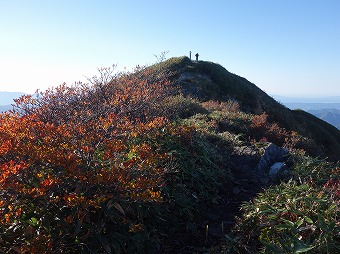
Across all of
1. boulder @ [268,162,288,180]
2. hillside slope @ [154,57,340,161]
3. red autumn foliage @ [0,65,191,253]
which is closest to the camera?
red autumn foliage @ [0,65,191,253]

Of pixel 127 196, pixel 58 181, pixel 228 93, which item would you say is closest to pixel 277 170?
pixel 127 196

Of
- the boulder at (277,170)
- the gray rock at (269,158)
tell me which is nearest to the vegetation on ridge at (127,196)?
the boulder at (277,170)

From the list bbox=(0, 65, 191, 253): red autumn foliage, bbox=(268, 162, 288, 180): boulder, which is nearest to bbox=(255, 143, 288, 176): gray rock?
bbox=(268, 162, 288, 180): boulder

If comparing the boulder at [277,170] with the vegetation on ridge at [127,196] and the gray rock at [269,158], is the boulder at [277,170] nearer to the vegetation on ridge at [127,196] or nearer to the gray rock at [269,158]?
the gray rock at [269,158]

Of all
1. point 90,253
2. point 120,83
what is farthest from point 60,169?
point 120,83

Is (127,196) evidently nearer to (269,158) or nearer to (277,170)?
(277,170)

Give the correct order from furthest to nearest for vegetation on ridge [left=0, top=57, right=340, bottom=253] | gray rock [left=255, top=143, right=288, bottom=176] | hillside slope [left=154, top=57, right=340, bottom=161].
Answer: hillside slope [left=154, top=57, right=340, bottom=161], gray rock [left=255, top=143, right=288, bottom=176], vegetation on ridge [left=0, top=57, right=340, bottom=253]

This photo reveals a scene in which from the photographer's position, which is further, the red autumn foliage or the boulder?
the boulder

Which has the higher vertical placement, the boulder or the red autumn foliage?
the red autumn foliage

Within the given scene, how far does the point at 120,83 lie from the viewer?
35.4 ft

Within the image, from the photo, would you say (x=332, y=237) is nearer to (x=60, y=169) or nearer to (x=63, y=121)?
(x=60, y=169)

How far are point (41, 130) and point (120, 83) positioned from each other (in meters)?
6.99

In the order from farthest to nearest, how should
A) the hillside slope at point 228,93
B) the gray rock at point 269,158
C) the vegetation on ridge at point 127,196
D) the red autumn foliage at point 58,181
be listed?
the hillside slope at point 228,93
the gray rock at point 269,158
the vegetation on ridge at point 127,196
the red autumn foliage at point 58,181

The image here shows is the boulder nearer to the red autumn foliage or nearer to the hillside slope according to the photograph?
the red autumn foliage
